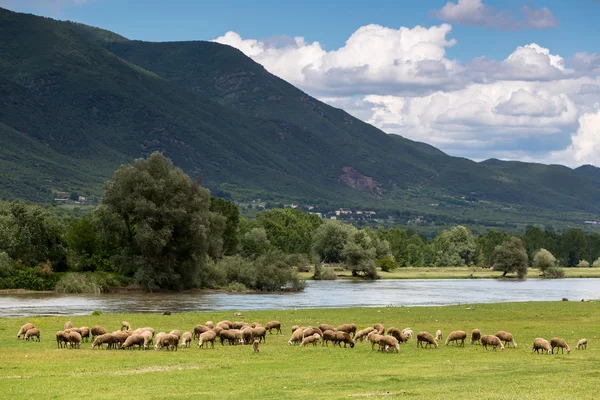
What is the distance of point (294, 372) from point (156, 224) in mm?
63300

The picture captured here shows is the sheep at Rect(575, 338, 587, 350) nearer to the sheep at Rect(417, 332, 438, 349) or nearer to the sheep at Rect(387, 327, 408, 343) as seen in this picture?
the sheep at Rect(417, 332, 438, 349)

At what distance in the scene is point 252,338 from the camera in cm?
3909

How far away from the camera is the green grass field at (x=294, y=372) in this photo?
25.8m

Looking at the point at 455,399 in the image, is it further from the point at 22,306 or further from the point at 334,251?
the point at 334,251

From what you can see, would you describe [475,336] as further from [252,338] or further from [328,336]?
[252,338]

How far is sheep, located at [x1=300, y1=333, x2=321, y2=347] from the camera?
38.3 m

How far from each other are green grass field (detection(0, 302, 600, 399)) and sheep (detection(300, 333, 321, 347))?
2.85 feet

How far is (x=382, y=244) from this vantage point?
520ft

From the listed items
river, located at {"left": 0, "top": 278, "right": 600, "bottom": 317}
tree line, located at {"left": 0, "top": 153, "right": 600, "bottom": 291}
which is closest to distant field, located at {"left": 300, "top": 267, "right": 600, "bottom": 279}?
tree line, located at {"left": 0, "top": 153, "right": 600, "bottom": 291}

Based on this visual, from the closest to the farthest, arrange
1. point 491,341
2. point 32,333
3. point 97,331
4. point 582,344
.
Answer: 1. point 491,341
2. point 582,344
3. point 97,331
4. point 32,333

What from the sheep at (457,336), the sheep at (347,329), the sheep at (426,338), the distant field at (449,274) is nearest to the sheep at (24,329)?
the sheep at (347,329)

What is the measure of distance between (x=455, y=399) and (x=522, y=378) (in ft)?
17.9

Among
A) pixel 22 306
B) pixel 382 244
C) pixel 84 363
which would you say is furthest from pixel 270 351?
A: pixel 382 244

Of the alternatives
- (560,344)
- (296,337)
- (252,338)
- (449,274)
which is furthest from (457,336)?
(449,274)
